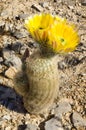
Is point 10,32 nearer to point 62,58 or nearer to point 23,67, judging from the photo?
point 62,58

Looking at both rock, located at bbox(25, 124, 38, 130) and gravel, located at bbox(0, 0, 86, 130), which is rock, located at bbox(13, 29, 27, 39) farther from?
rock, located at bbox(25, 124, 38, 130)

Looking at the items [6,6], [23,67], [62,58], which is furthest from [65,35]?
[6,6]

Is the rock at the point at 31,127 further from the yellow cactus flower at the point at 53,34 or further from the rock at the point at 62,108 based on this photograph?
the yellow cactus flower at the point at 53,34

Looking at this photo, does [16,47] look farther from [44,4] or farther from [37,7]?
[44,4]

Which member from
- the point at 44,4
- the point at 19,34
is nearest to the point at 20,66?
the point at 19,34

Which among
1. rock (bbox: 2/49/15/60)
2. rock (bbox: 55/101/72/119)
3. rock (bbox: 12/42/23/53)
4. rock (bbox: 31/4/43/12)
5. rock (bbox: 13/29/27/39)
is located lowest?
rock (bbox: 55/101/72/119)

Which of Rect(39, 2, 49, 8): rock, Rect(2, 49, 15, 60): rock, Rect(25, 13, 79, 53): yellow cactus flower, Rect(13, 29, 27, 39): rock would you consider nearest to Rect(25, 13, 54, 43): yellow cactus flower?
Rect(25, 13, 79, 53): yellow cactus flower
